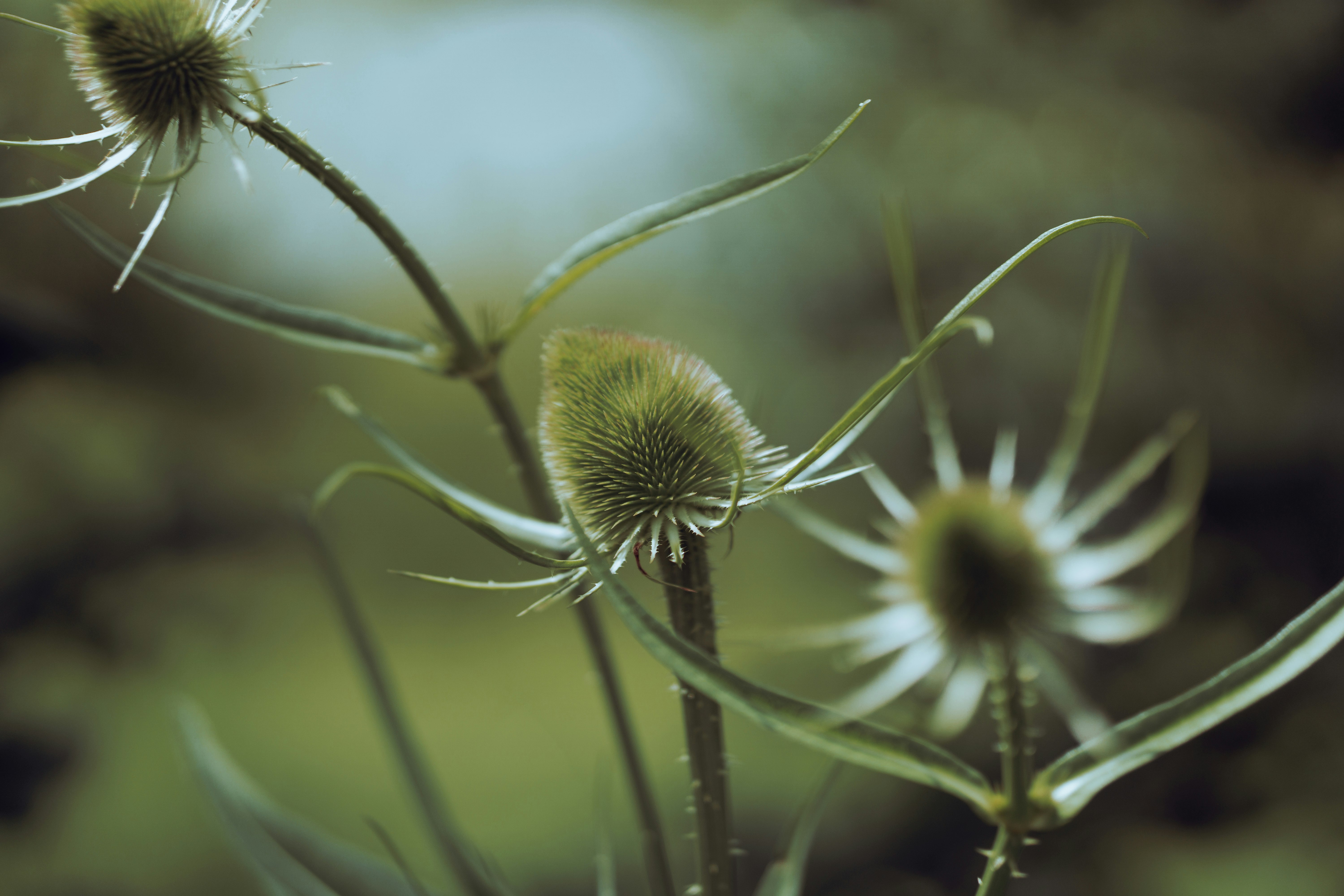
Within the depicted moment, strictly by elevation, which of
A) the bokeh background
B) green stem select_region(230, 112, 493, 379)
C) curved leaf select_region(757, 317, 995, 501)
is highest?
the bokeh background

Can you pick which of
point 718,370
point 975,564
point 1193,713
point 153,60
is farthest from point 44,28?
point 718,370

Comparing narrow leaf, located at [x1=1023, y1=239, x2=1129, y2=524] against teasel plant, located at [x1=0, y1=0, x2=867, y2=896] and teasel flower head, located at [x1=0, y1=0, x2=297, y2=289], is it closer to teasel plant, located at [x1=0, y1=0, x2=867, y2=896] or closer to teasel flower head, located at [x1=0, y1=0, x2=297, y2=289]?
teasel plant, located at [x1=0, y1=0, x2=867, y2=896]

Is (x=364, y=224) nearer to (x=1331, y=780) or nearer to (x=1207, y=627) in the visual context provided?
(x=1207, y=627)

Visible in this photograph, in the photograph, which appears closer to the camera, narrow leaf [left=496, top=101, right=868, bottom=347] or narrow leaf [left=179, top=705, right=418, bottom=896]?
narrow leaf [left=496, top=101, right=868, bottom=347]

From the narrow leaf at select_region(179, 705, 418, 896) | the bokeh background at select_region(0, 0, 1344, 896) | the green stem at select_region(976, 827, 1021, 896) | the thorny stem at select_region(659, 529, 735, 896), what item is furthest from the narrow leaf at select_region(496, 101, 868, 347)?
the bokeh background at select_region(0, 0, 1344, 896)

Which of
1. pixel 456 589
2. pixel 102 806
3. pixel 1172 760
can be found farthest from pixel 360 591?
pixel 1172 760

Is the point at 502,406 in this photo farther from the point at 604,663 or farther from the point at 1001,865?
the point at 1001,865

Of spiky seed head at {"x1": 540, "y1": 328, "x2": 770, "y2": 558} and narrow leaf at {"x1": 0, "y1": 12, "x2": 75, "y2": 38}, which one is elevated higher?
narrow leaf at {"x1": 0, "y1": 12, "x2": 75, "y2": 38}

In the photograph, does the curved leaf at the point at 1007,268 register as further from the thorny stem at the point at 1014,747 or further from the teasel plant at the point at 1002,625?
the thorny stem at the point at 1014,747
